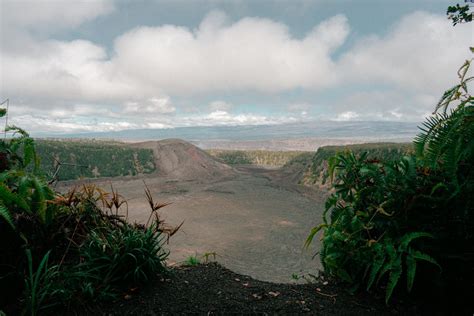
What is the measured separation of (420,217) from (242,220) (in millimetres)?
32251

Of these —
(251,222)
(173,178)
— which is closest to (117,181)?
(173,178)

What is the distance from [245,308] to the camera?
3021 millimetres

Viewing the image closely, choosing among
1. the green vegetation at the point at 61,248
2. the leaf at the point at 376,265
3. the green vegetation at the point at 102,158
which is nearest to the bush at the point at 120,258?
the green vegetation at the point at 61,248

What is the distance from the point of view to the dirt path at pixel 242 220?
67.4 feet

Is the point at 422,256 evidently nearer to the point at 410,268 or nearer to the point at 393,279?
the point at 410,268

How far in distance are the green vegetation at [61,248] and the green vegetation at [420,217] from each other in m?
2.08

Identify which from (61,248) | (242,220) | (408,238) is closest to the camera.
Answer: (408,238)

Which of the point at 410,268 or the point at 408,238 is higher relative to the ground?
the point at 408,238

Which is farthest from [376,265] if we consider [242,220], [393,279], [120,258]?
[242,220]

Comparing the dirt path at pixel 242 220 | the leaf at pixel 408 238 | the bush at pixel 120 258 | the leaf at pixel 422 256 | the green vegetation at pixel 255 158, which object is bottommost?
the dirt path at pixel 242 220

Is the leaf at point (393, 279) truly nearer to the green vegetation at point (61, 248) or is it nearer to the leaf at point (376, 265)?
the leaf at point (376, 265)

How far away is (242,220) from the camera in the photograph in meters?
34.6

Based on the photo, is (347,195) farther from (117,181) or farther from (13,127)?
(117,181)

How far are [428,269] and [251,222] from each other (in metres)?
31.3
